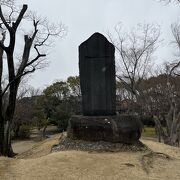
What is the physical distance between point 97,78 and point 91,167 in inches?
139

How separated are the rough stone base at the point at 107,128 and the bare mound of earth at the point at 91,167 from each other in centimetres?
72

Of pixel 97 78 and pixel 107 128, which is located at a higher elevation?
pixel 97 78

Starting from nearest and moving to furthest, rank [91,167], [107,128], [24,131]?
[91,167], [107,128], [24,131]

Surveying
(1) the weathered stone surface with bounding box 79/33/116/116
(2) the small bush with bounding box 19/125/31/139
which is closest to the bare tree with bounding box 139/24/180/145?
(1) the weathered stone surface with bounding box 79/33/116/116

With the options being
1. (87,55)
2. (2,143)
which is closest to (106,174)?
(87,55)

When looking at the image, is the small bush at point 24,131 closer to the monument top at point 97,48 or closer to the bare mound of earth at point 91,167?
the monument top at point 97,48

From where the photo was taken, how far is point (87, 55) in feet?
35.8

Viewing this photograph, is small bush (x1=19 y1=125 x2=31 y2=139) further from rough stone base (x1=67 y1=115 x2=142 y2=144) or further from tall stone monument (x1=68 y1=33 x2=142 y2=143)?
rough stone base (x1=67 y1=115 x2=142 y2=144)

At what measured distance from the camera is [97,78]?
1083 cm

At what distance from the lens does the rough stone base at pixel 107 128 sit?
10047 mm

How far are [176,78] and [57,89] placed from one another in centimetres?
2855

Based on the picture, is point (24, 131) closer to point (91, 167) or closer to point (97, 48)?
point (97, 48)

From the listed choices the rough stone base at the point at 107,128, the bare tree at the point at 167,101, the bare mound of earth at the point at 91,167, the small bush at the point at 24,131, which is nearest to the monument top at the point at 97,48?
the rough stone base at the point at 107,128

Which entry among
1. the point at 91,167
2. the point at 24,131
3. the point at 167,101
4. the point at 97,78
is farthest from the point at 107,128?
the point at 24,131
